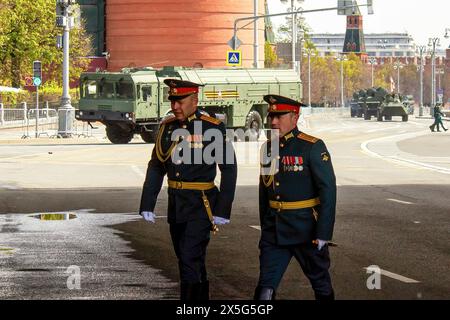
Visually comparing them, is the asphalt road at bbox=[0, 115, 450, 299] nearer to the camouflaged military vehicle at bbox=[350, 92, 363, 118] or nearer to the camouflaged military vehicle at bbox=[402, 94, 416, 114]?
the camouflaged military vehicle at bbox=[350, 92, 363, 118]

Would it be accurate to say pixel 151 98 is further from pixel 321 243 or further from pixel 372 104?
pixel 372 104

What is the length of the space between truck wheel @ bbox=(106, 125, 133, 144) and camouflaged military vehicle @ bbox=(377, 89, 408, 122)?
44.6 meters

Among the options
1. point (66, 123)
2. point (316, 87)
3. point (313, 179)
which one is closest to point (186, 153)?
point (313, 179)

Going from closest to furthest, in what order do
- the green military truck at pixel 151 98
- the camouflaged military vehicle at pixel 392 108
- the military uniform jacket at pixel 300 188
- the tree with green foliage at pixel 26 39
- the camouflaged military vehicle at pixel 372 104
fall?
the military uniform jacket at pixel 300 188, the green military truck at pixel 151 98, the tree with green foliage at pixel 26 39, the camouflaged military vehicle at pixel 392 108, the camouflaged military vehicle at pixel 372 104

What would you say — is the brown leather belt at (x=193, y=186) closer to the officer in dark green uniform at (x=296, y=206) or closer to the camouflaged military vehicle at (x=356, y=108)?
the officer in dark green uniform at (x=296, y=206)

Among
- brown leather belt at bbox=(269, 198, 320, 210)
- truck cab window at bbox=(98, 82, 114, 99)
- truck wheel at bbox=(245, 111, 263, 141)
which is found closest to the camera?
brown leather belt at bbox=(269, 198, 320, 210)

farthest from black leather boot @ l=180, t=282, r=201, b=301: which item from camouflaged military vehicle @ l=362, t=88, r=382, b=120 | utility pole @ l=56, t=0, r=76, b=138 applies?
camouflaged military vehicle @ l=362, t=88, r=382, b=120

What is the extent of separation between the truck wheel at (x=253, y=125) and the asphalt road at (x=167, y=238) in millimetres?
18212

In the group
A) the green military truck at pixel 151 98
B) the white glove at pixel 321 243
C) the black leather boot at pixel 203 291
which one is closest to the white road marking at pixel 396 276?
the black leather boot at pixel 203 291

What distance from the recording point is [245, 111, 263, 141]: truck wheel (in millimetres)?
50281

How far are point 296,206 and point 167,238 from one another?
7197 millimetres

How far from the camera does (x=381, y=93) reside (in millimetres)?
96125

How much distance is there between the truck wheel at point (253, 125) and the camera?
5028cm
